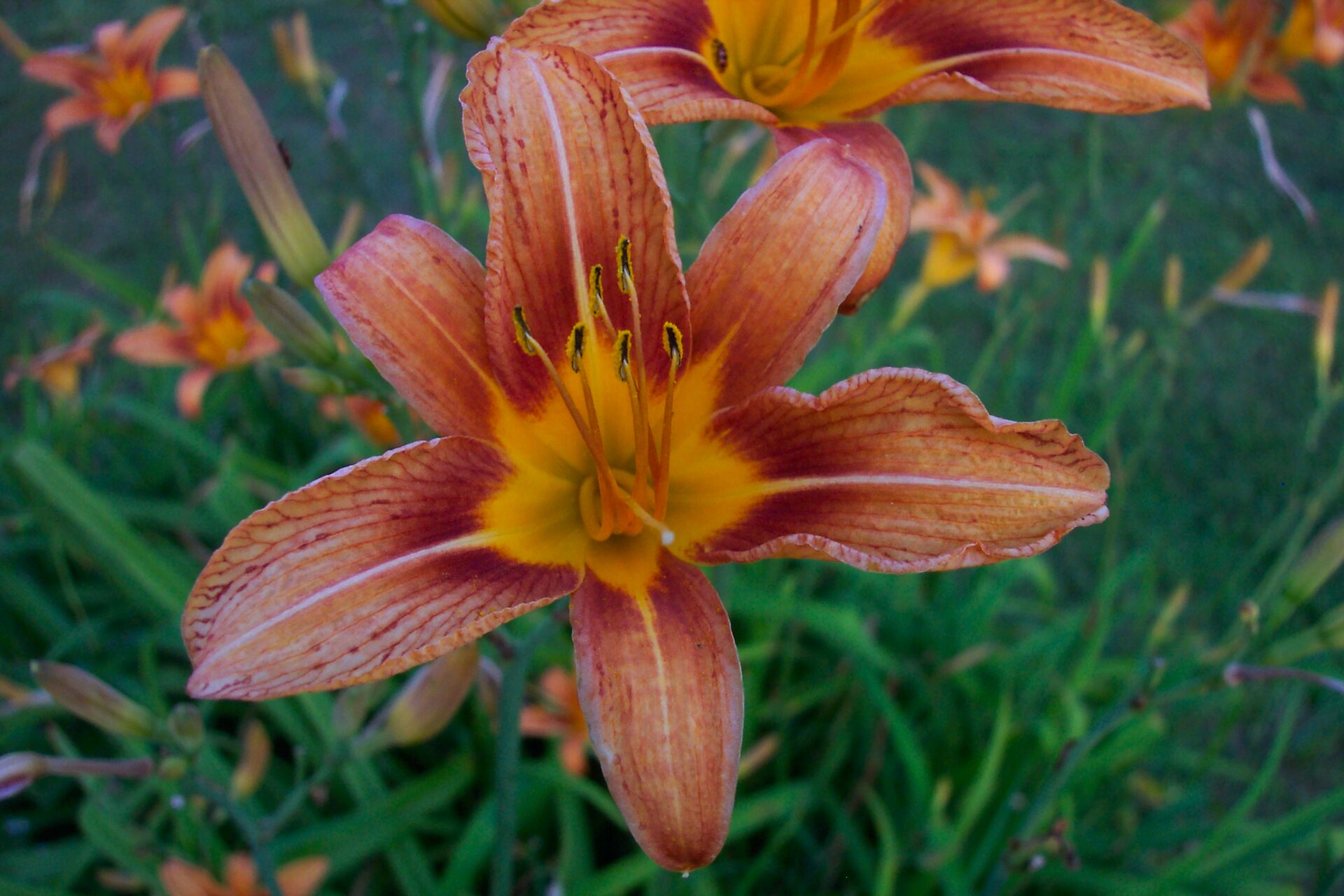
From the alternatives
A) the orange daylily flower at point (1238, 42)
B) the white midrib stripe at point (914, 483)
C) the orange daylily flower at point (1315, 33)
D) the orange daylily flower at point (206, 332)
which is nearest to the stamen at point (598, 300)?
the white midrib stripe at point (914, 483)

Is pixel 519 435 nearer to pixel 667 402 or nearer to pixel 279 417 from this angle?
pixel 667 402

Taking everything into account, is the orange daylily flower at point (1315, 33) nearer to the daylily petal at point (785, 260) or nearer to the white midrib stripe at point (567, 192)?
the daylily petal at point (785, 260)

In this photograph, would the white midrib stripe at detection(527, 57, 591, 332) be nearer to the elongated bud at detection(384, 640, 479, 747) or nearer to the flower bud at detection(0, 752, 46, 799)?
the elongated bud at detection(384, 640, 479, 747)

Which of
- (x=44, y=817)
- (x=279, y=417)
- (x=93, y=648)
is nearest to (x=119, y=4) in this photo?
(x=279, y=417)

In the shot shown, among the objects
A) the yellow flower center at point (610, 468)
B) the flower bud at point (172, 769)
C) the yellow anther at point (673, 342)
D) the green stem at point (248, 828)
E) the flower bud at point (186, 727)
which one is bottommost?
the green stem at point (248, 828)

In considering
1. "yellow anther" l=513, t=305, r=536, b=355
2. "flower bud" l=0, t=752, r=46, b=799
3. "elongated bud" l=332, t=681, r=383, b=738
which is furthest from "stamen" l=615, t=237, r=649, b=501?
"flower bud" l=0, t=752, r=46, b=799

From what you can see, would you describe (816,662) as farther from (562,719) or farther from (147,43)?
(147,43)
